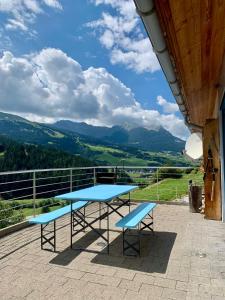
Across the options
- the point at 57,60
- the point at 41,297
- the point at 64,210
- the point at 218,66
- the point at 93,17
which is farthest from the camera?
the point at 57,60

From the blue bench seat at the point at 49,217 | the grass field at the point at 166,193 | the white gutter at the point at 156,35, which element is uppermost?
the white gutter at the point at 156,35

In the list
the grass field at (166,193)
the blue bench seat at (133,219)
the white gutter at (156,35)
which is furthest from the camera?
the grass field at (166,193)

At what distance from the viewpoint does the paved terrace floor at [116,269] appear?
270 centimetres

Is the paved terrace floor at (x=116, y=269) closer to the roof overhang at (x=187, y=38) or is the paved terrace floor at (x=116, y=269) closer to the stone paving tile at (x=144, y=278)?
the stone paving tile at (x=144, y=278)

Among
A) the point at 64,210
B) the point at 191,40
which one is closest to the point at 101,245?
the point at 64,210

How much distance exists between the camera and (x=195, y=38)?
268 cm

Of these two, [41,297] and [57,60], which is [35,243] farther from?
[57,60]

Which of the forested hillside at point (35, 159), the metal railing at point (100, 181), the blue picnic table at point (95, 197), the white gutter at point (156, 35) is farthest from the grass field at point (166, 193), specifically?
the forested hillside at point (35, 159)

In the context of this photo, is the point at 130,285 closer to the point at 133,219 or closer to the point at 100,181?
the point at 133,219

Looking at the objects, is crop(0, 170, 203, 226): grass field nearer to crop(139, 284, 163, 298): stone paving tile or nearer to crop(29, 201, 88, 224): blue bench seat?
crop(29, 201, 88, 224): blue bench seat

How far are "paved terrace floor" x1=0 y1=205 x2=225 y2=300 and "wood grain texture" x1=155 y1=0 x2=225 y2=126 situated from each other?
2479 mm

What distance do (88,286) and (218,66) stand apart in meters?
3.52

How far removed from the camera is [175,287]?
282 cm

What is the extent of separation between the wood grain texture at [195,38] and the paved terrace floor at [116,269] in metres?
2.48
